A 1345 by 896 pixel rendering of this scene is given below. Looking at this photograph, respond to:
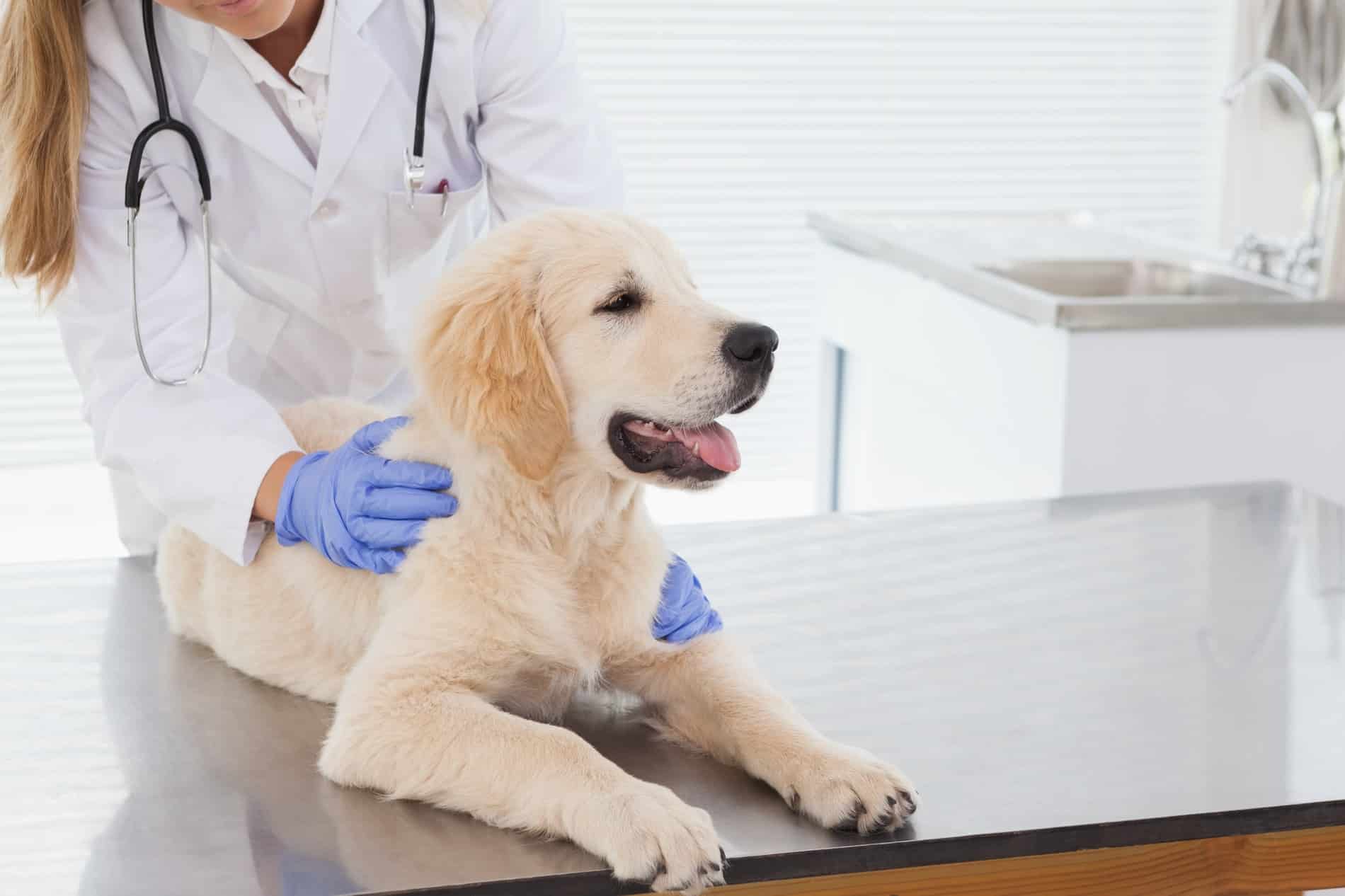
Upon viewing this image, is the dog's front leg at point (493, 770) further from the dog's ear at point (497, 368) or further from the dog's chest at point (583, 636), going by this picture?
the dog's ear at point (497, 368)

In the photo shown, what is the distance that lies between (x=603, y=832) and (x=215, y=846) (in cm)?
31

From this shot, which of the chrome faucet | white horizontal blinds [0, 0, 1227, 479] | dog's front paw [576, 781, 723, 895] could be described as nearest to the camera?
dog's front paw [576, 781, 723, 895]

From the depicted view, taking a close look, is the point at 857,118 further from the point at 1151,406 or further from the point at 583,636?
the point at 583,636

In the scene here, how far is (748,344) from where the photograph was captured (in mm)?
1345

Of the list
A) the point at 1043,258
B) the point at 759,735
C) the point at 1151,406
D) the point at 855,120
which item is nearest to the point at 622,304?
the point at 759,735

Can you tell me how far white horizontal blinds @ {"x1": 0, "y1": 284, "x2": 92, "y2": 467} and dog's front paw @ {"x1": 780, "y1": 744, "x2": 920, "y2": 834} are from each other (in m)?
3.53

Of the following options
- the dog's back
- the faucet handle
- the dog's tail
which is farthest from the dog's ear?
the faucet handle

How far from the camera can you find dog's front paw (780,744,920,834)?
1.17 m

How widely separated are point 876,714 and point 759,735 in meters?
0.19

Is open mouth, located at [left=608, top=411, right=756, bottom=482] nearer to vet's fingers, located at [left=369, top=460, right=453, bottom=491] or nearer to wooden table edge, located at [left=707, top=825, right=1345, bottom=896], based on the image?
vet's fingers, located at [left=369, top=460, right=453, bottom=491]

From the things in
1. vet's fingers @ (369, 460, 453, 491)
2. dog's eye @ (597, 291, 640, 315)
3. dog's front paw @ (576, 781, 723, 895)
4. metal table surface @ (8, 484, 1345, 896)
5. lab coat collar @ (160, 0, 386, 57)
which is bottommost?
metal table surface @ (8, 484, 1345, 896)

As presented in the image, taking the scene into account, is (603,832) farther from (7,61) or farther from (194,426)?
(7,61)

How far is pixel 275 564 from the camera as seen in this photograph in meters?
1.52

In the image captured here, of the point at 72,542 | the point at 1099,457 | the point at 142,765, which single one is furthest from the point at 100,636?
the point at 72,542
